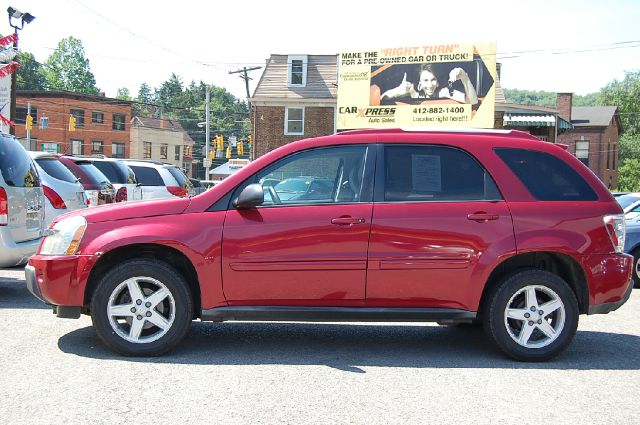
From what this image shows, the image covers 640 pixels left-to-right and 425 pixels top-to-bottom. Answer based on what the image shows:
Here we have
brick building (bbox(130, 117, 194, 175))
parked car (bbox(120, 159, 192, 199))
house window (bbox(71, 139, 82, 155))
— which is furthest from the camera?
brick building (bbox(130, 117, 194, 175))

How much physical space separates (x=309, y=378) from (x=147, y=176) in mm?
12156

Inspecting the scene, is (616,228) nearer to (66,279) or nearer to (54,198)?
(66,279)

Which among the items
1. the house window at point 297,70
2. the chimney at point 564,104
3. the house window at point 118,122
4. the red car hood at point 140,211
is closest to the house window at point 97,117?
the house window at point 118,122

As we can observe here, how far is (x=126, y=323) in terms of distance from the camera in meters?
5.59

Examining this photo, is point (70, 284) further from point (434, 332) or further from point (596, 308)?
point (596, 308)

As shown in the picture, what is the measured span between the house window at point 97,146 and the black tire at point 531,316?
217 feet

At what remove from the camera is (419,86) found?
3403 centimetres

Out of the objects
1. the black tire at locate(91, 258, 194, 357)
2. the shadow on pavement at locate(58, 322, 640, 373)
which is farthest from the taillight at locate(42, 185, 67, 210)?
the black tire at locate(91, 258, 194, 357)

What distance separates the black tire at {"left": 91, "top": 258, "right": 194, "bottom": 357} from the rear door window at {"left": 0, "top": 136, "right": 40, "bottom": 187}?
3.18 meters

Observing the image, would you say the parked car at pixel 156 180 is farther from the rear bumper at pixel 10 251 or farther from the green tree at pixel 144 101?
the green tree at pixel 144 101

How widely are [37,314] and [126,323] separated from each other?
1.89m

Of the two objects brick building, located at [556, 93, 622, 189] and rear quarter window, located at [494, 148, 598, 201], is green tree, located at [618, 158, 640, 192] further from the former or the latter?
rear quarter window, located at [494, 148, 598, 201]

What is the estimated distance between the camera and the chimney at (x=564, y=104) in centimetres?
4838

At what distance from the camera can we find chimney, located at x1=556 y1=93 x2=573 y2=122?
48.4m
